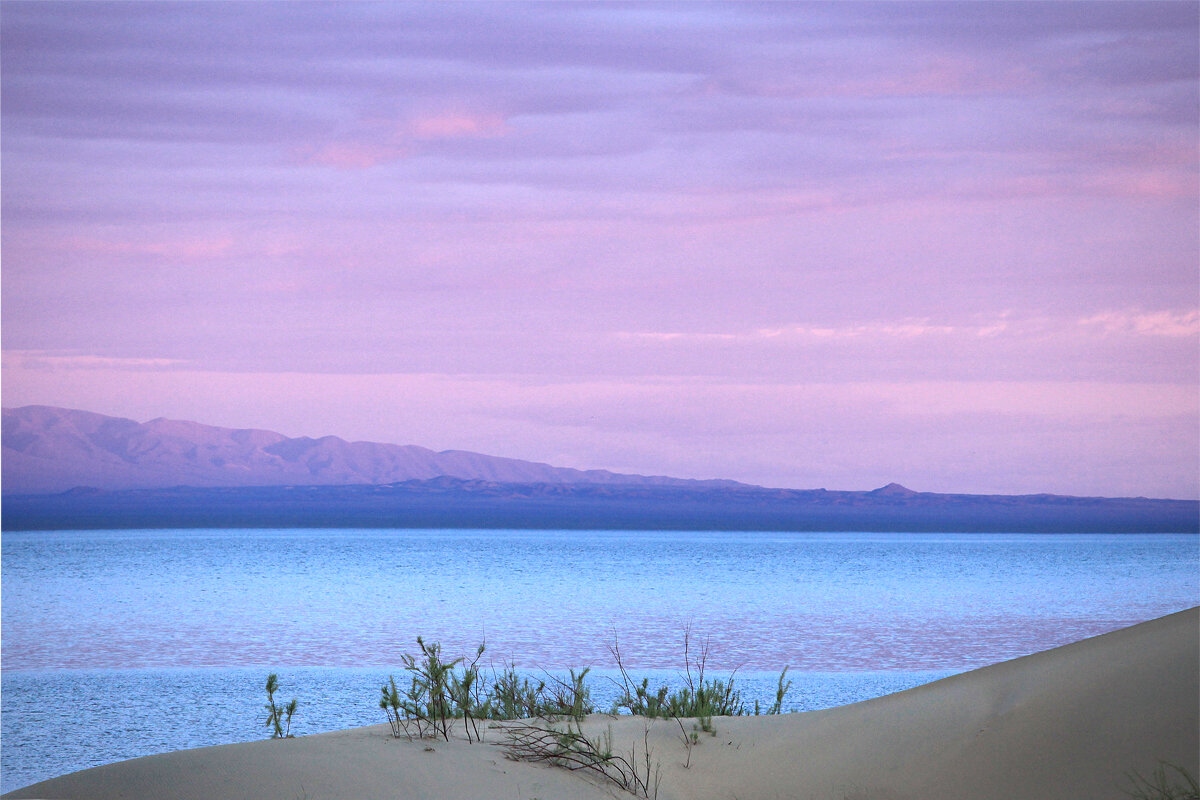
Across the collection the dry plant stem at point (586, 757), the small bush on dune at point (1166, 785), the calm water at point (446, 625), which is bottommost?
the calm water at point (446, 625)

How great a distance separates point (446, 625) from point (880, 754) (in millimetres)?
20627

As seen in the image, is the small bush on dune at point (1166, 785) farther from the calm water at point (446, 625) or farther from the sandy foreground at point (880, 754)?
the calm water at point (446, 625)

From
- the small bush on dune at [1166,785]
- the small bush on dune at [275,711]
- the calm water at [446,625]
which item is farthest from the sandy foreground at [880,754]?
the calm water at [446,625]

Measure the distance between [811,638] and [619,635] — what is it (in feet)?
12.8

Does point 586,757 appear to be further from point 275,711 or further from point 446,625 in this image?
point 446,625

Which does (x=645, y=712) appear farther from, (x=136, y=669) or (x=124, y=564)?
(x=124, y=564)

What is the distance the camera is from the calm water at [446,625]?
45.1 feet

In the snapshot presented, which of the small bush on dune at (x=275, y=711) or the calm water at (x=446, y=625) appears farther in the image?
the calm water at (x=446, y=625)

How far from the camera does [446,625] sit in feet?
86.1

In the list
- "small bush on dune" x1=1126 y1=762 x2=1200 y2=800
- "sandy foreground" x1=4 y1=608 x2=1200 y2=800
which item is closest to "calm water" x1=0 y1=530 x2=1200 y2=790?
"sandy foreground" x1=4 y1=608 x2=1200 y2=800

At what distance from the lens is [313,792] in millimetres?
5742

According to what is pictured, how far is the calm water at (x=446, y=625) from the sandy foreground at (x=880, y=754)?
5.88 metres

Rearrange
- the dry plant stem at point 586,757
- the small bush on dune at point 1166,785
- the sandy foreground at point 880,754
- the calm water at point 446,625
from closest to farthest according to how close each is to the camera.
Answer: the small bush on dune at point 1166,785
the sandy foreground at point 880,754
the dry plant stem at point 586,757
the calm water at point 446,625

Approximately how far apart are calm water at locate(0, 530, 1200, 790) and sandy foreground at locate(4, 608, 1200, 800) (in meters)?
5.88
